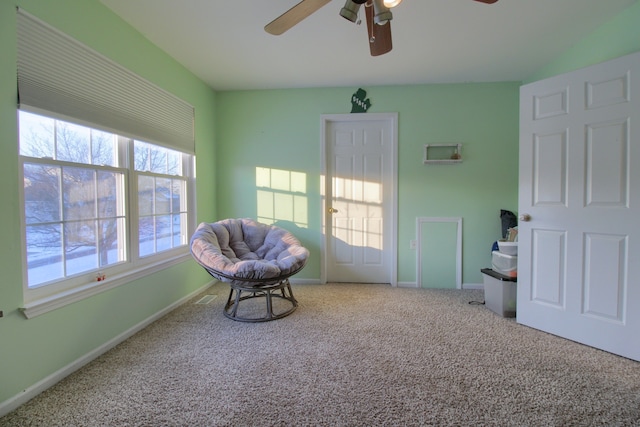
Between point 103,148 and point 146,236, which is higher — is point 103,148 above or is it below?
above

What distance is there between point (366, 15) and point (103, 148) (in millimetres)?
2007

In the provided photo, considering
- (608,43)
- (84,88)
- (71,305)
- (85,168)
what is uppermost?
(608,43)

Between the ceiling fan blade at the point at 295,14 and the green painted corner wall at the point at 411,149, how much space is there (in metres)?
1.90

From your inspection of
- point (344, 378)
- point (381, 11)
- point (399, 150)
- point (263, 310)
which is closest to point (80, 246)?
point (263, 310)

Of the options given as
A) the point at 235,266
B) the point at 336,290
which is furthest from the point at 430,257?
the point at 235,266

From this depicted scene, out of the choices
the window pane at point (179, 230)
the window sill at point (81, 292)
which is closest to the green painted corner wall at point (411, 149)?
the window pane at point (179, 230)

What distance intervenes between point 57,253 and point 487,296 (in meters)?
3.46

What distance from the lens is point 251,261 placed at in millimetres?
2408

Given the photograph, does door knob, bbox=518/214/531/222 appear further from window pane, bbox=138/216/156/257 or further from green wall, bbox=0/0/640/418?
window pane, bbox=138/216/156/257

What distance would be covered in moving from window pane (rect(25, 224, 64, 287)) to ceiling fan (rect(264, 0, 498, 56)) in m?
1.73

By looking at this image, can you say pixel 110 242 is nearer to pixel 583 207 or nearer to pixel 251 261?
Result: pixel 251 261

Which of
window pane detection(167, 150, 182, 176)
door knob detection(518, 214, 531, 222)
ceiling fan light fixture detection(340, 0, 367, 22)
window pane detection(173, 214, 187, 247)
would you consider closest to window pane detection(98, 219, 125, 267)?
window pane detection(173, 214, 187, 247)

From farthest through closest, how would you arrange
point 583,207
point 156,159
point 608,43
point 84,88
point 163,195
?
point 163,195, point 156,159, point 608,43, point 583,207, point 84,88

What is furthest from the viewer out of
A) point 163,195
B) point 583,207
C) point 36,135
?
point 163,195
